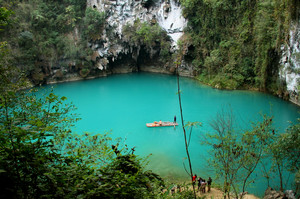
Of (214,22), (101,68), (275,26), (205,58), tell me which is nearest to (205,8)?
(214,22)

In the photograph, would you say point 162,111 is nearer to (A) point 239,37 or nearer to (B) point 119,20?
(A) point 239,37

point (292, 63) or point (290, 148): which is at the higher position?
point (292, 63)

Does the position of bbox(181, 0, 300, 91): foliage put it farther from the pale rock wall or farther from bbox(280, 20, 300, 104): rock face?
the pale rock wall

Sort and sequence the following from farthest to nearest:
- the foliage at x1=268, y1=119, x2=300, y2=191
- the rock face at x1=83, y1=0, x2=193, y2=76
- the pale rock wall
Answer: the pale rock wall → the rock face at x1=83, y1=0, x2=193, y2=76 → the foliage at x1=268, y1=119, x2=300, y2=191

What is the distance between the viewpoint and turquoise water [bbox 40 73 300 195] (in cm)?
1184

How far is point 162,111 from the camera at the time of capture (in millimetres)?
17375

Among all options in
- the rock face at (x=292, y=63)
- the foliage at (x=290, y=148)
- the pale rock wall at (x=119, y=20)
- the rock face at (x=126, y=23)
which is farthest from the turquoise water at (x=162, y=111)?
the pale rock wall at (x=119, y=20)

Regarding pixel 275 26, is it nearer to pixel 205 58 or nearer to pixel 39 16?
pixel 205 58

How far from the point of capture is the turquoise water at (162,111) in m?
11.8

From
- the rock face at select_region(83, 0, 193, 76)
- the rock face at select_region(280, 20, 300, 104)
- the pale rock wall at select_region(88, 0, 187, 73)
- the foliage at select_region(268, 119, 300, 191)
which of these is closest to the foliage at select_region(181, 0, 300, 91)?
the rock face at select_region(280, 20, 300, 104)

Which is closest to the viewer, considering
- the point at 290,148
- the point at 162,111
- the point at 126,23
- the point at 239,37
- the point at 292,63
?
the point at 290,148

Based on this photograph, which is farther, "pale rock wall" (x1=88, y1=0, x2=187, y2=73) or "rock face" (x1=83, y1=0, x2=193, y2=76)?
"pale rock wall" (x1=88, y1=0, x2=187, y2=73)

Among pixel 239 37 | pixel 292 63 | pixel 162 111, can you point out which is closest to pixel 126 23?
pixel 239 37

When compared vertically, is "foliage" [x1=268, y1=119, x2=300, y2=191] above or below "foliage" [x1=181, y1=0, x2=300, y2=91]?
below
